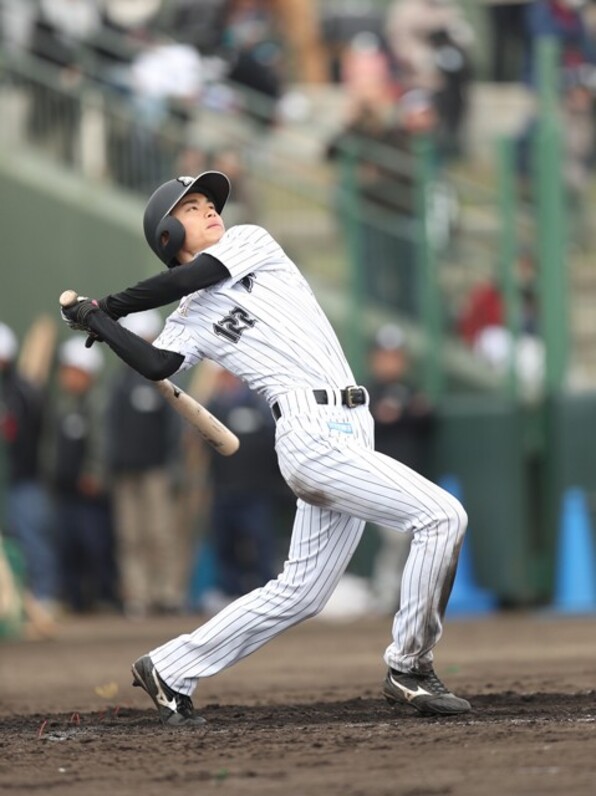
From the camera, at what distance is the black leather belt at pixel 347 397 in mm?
7738

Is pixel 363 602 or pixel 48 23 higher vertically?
pixel 48 23

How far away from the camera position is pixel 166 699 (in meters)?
7.97

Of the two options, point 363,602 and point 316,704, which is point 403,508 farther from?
point 363,602

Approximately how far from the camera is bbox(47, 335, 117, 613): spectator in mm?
17234

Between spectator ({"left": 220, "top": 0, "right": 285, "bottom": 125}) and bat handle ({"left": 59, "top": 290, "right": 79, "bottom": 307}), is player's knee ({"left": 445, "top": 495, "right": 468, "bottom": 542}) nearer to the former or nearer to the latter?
bat handle ({"left": 59, "top": 290, "right": 79, "bottom": 307})

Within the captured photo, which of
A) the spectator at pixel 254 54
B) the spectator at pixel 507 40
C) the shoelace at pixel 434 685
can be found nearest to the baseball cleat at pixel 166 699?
the shoelace at pixel 434 685

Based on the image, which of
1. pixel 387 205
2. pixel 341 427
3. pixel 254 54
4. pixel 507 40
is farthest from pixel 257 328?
pixel 507 40

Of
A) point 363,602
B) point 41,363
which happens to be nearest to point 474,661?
point 363,602

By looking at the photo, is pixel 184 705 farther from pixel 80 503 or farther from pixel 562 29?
pixel 562 29

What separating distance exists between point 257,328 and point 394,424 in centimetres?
840

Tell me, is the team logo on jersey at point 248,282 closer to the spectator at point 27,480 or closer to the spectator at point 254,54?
the spectator at point 27,480

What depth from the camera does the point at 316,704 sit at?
8812mm

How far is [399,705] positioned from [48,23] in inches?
469

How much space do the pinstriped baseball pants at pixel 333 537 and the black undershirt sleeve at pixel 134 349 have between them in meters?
0.47
